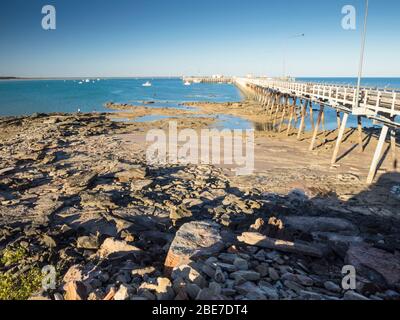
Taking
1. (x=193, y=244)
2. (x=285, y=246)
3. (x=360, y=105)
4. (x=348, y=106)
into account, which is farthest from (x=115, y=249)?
(x=348, y=106)

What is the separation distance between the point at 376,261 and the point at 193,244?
409 centimetres

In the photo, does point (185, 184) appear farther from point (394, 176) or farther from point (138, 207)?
point (394, 176)

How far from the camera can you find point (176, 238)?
7.62 metres

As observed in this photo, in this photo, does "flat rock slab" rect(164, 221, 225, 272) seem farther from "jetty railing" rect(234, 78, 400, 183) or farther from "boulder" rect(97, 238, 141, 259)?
"jetty railing" rect(234, 78, 400, 183)

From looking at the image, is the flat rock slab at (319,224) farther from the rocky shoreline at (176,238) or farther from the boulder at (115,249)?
the boulder at (115,249)

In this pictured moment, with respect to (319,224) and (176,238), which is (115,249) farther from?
(319,224)

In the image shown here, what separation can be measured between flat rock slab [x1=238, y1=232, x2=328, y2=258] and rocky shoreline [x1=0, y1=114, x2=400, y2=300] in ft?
0.08

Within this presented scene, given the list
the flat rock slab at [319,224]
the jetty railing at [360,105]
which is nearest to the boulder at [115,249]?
the flat rock slab at [319,224]

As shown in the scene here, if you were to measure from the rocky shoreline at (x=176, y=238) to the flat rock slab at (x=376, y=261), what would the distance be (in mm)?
23

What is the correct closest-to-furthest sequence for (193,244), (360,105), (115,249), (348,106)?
(193,244), (115,249), (360,105), (348,106)

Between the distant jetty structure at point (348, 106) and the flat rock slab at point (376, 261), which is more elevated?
the distant jetty structure at point (348, 106)

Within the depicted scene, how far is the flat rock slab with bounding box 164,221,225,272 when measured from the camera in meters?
6.79

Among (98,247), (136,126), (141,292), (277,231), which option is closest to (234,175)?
(277,231)

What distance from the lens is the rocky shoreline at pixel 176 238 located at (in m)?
5.98
